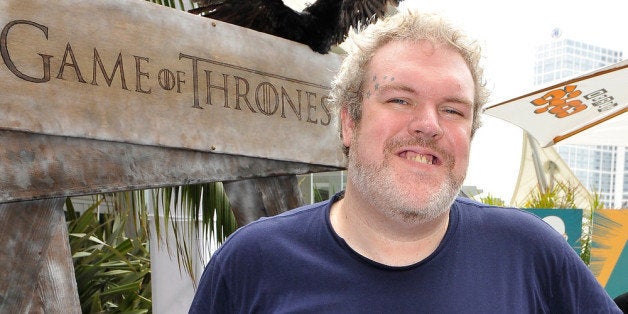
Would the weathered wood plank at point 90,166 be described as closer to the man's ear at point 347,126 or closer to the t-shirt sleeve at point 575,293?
the man's ear at point 347,126

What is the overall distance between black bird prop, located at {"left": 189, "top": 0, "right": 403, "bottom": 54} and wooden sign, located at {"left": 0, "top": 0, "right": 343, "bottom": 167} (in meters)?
0.09

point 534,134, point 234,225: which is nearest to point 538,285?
point 234,225

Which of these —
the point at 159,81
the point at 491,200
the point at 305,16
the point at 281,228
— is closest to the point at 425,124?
the point at 281,228

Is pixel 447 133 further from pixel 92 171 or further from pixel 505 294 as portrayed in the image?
pixel 92 171

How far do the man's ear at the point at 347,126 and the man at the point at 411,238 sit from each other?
2.6 inches

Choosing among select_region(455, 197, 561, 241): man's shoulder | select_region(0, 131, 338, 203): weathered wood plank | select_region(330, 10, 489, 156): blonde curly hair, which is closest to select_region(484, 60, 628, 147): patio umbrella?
select_region(0, 131, 338, 203): weathered wood plank

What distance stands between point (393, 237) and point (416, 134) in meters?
0.26

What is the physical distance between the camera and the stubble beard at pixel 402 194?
55.8 inches

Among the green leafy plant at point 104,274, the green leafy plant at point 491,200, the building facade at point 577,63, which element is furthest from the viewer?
the building facade at point 577,63

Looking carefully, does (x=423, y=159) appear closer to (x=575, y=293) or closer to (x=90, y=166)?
(x=575, y=293)

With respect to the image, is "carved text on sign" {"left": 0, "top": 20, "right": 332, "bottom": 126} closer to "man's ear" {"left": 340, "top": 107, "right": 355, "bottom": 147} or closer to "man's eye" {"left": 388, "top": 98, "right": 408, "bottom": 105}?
"man's ear" {"left": 340, "top": 107, "right": 355, "bottom": 147}

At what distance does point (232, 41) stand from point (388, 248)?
121 cm

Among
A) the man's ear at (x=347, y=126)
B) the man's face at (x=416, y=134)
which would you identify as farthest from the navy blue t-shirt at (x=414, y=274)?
the man's ear at (x=347, y=126)

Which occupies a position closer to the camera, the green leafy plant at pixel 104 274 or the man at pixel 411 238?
the man at pixel 411 238
